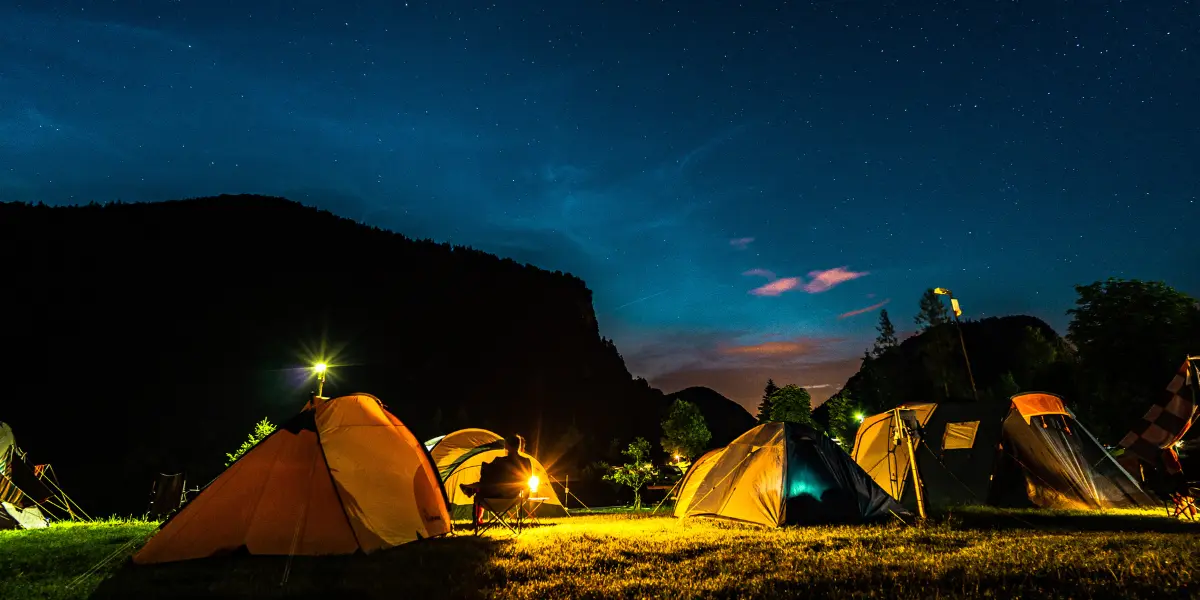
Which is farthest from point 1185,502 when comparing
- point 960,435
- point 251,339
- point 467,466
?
point 251,339

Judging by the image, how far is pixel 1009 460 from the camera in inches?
607

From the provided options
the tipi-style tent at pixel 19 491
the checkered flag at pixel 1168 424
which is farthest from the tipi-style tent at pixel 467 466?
the checkered flag at pixel 1168 424

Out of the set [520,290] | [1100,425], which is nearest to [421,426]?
[520,290]

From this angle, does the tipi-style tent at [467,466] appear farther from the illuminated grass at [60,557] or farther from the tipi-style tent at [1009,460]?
the tipi-style tent at [1009,460]

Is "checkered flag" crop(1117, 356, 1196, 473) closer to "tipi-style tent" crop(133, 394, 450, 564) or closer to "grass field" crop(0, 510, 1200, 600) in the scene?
"grass field" crop(0, 510, 1200, 600)

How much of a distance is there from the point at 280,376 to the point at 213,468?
77.2ft

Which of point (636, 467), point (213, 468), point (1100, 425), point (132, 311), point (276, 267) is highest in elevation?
point (276, 267)

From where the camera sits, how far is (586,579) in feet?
19.6

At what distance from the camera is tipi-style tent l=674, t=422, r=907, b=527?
36.0 feet

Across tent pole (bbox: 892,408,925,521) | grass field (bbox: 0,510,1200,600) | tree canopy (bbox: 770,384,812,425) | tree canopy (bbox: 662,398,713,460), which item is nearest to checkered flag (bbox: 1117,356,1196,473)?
grass field (bbox: 0,510,1200,600)

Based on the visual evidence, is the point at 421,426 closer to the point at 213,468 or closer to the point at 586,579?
the point at 213,468

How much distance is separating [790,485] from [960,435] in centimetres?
831

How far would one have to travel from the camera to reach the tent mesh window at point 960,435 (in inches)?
627

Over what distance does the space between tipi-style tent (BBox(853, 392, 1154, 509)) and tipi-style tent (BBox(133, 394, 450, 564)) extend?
12.1 meters
